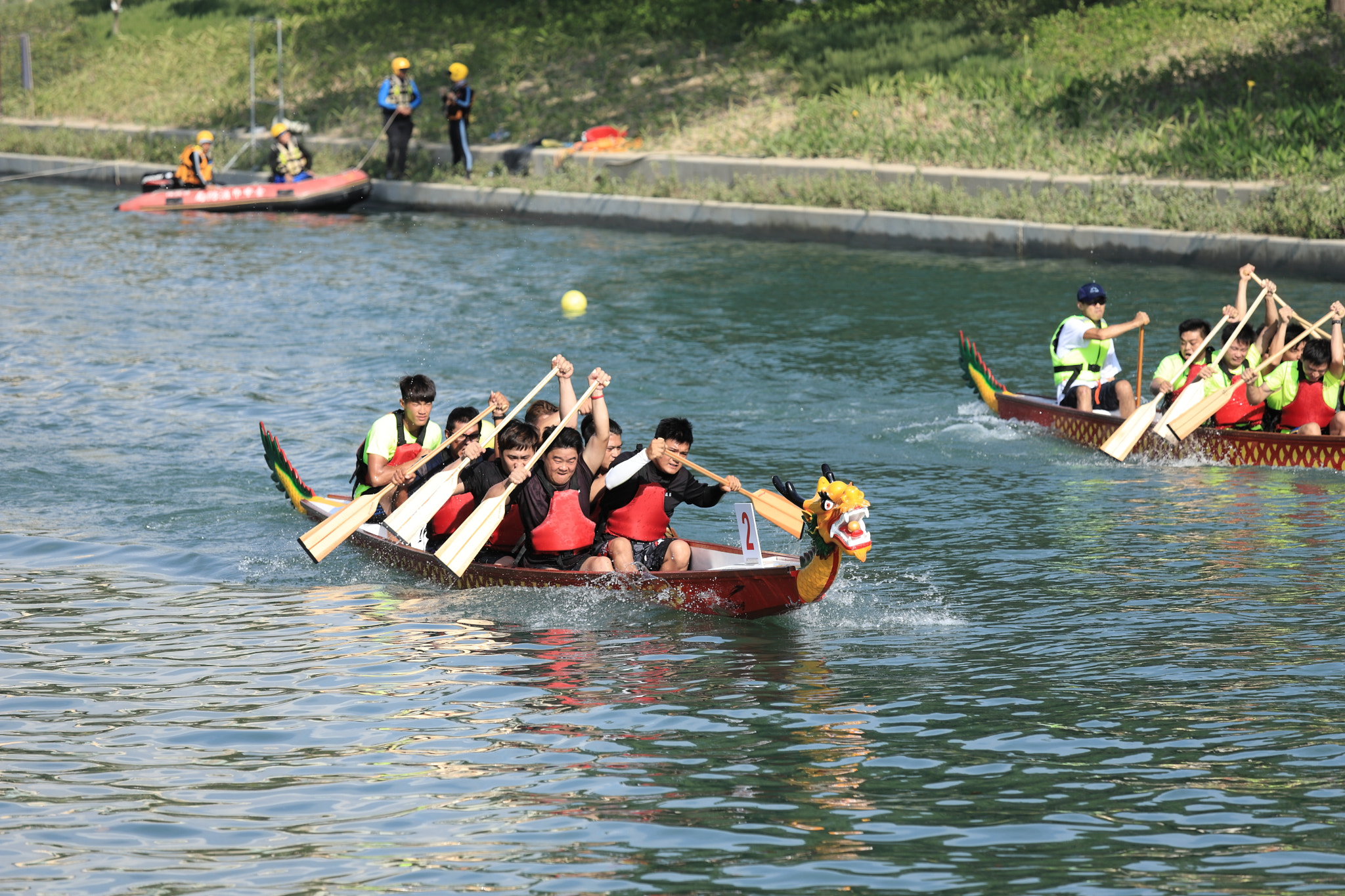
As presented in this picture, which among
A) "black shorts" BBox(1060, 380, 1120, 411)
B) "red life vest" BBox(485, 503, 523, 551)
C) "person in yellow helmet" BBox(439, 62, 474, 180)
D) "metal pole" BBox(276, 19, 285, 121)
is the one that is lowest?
"red life vest" BBox(485, 503, 523, 551)

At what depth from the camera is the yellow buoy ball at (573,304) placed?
20062mm

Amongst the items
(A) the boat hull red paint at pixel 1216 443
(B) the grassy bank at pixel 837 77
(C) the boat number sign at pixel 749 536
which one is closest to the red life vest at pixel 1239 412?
(A) the boat hull red paint at pixel 1216 443

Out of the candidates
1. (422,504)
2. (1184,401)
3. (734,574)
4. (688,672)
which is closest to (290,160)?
(1184,401)

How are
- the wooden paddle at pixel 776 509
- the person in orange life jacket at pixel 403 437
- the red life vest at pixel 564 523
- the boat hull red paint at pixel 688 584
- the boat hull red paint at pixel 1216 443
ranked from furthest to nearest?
1. the boat hull red paint at pixel 1216 443
2. the person in orange life jacket at pixel 403 437
3. the red life vest at pixel 564 523
4. the wooden paddle at pixel 776 509
5. the boat hull red paint at pixel 688 584

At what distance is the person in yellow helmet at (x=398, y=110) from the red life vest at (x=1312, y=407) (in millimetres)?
19570

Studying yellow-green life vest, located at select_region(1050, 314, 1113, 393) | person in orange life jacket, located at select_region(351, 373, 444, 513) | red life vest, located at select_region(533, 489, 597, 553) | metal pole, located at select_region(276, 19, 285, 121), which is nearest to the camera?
red life vest, located at select_region(533, 489, 597, 553)

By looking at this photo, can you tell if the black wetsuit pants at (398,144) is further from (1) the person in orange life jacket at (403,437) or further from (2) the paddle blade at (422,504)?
(2) the paddle blade at (422,504)

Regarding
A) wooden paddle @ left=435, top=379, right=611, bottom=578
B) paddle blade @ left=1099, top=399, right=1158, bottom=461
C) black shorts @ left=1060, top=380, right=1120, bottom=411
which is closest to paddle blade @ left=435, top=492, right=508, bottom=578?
wooden paddle @ left=435, top=379, right=611, bottom=578

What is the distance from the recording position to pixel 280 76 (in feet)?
109

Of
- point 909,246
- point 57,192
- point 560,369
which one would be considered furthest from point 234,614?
point 57,192

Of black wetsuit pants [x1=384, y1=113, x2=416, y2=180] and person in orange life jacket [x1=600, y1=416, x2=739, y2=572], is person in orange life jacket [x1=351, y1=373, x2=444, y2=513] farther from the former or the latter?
black wetsuit pants [x1=384, y1=113, x2=416, y2=180]

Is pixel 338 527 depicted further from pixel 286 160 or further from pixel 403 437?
pixel 286 160

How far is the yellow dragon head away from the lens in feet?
27.7

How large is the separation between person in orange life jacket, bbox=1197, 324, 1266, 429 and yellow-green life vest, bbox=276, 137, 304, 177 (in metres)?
19.9
